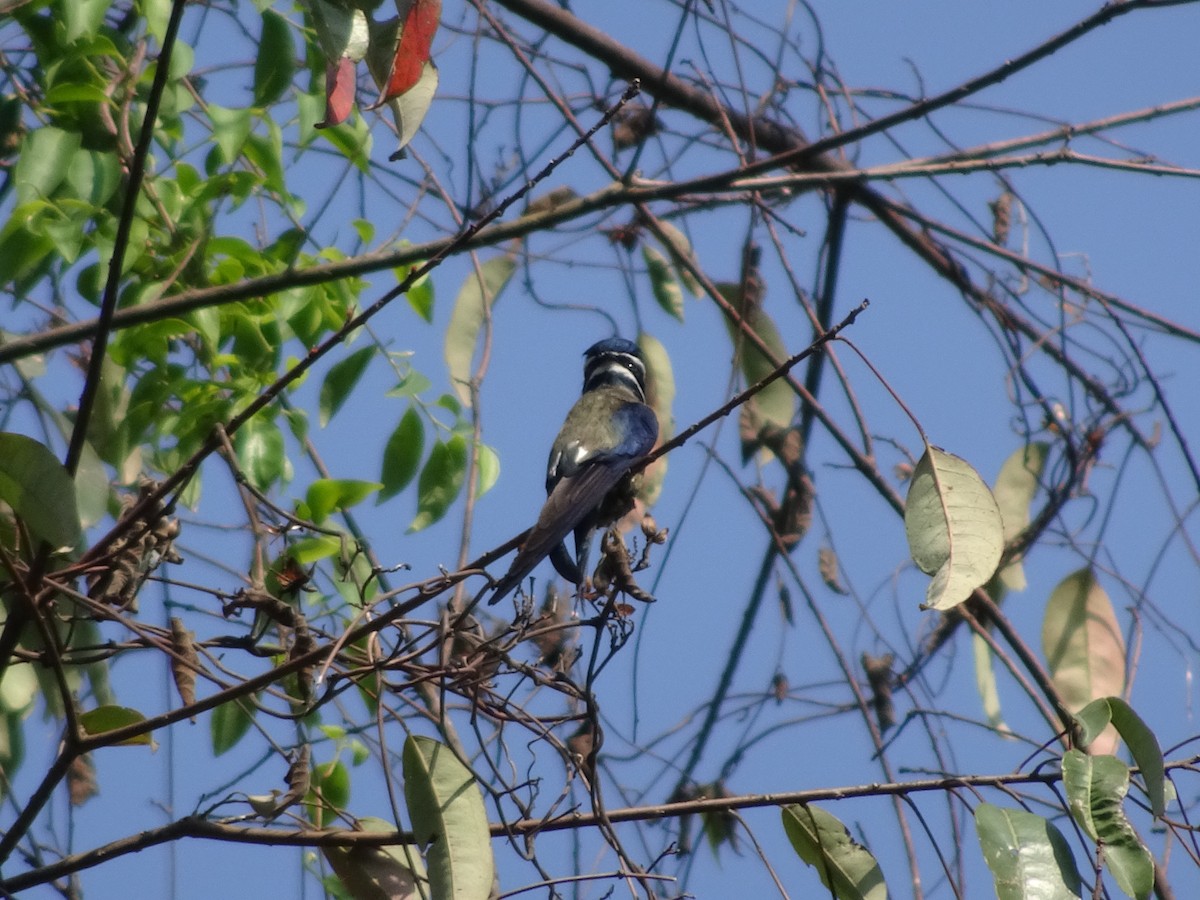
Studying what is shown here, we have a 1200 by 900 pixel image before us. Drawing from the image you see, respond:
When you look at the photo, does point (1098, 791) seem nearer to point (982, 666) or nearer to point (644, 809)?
point (644, 809)

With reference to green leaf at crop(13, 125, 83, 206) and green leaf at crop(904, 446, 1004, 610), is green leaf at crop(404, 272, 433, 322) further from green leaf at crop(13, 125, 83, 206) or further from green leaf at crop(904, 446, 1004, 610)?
green leaf at crop(904, 446, 1004, 610)

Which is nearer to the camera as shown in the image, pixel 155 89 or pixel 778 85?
pixel 155 89

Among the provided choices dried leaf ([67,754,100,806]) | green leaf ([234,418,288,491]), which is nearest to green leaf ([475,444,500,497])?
green leaf ([234,418,288,491])

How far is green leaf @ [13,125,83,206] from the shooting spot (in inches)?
133

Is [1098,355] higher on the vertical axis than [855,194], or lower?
lower

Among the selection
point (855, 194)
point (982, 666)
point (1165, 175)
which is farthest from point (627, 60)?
point (982, 666)

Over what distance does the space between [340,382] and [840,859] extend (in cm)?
216

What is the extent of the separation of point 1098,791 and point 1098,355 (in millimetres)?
2993

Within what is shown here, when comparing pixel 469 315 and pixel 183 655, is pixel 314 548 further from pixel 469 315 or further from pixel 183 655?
pixel 469 315

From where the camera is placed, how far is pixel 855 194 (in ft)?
16.4

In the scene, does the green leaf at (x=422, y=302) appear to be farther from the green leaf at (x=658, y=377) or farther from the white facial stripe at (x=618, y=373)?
the white facial stripe at (x=618, y=373)

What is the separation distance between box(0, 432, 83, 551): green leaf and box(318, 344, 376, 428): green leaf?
178 cm

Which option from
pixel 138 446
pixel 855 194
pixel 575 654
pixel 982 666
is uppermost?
pixel 855 194

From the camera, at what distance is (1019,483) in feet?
16.2
